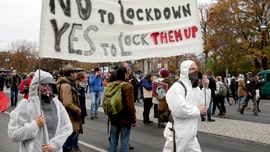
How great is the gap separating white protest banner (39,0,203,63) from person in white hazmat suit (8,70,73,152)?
1.37 ft

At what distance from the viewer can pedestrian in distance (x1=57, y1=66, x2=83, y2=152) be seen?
19.5ft

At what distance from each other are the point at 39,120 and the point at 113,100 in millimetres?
2660

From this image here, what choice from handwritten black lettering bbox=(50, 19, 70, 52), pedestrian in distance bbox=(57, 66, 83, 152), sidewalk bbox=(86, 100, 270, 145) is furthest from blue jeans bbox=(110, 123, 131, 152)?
sidewalk bbox=(86, 100, 270, 145)

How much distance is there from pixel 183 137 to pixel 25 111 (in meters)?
1.81

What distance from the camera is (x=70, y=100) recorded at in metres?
5.95

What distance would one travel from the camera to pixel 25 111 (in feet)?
11.5

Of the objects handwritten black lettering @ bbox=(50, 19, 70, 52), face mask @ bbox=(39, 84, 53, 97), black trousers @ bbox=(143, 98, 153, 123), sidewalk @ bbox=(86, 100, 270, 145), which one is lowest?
sidewalk @ bbox=(86, 100, 270, 145)

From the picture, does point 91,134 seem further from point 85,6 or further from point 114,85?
point 85,6

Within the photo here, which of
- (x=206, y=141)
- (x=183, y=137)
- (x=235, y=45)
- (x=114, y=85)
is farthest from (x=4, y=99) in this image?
(x=235, y=45)

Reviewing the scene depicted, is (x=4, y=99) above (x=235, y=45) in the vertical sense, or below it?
below

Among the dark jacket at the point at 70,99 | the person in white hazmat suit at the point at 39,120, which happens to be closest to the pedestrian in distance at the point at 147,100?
the dark jacket at the point at 70,99

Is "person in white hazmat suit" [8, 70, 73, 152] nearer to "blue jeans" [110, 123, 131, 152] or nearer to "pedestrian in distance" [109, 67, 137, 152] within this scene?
"pedestrian in distance" [109, 67, 137, 152]

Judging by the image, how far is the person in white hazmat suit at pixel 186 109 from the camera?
4.14 meters

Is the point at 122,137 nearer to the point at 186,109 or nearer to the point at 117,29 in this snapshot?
the point at 186,109
